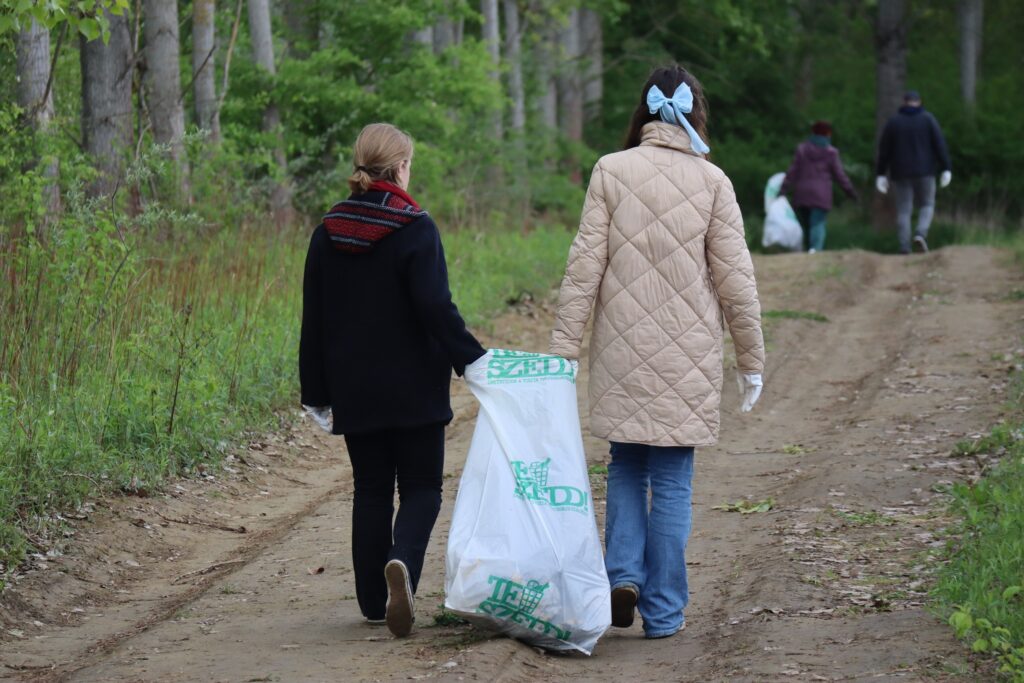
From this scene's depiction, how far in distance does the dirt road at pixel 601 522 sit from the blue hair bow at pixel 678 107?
1700 millimetres

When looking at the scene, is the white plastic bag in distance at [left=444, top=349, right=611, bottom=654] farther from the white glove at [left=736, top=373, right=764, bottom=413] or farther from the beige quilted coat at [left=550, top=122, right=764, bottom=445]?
the white glove at [left=736, top=373, right=764, bottom=413]

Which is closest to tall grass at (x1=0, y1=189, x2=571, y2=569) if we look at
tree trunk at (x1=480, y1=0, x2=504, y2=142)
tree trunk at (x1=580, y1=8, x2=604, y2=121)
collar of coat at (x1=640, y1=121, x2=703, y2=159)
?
collar of coat at (x1=640, y1=121, x2=703, y2=159)

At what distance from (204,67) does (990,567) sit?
10321mm

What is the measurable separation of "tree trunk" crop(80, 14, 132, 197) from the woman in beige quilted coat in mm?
6929

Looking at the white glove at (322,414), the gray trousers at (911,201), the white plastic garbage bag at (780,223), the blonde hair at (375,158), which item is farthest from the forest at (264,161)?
the white plastic garbage bag at (780,223)

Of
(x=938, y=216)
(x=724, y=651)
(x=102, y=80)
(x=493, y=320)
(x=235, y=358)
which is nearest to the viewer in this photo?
(x=724, y=651)

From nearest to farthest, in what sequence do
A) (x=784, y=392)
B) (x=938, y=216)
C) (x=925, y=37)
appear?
(x=784, y=392) < (x=938, y=216) < (x=925, y=37)

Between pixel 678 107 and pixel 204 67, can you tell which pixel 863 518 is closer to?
pixel 678 107

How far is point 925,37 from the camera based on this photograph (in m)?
43.0

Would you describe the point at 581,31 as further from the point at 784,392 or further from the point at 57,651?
the point at 57,651

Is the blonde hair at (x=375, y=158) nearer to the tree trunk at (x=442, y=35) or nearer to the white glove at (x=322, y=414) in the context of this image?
the white glove at (x=322, y=414)

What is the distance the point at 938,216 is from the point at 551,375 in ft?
83.5

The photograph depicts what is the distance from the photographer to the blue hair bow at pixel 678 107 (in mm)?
4938

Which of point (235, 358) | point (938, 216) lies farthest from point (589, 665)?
point (938, 216)
